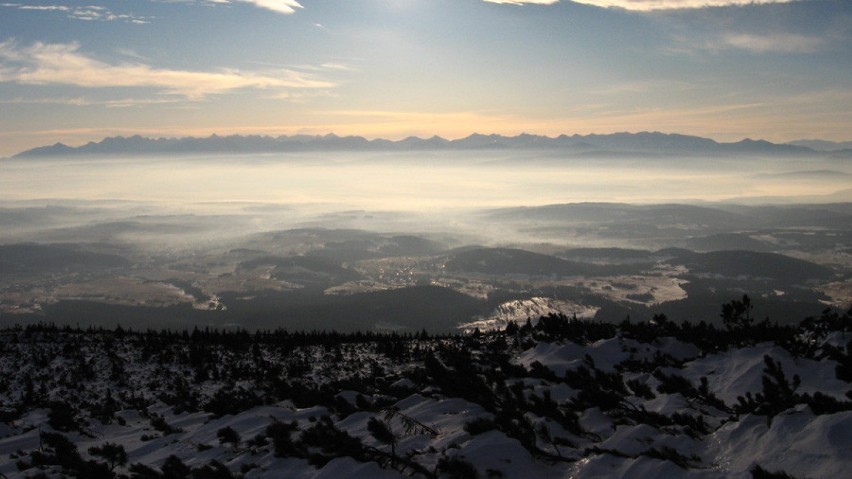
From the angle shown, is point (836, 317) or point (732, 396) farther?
point (836, 317)

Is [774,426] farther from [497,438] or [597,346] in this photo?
[597,346]

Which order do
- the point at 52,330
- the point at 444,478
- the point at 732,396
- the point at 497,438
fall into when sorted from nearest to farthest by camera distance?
the point at 444,478, the point at 497,438, the point at 732,396, the point at 52,330

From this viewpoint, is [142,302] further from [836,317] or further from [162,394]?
[836,317]

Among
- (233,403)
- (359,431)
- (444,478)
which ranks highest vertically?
(444,478)

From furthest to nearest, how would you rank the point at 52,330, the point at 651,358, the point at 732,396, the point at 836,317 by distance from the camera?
the point at 52,330 < the point at 651,358 < the point at 836,317 < the point at 732,396

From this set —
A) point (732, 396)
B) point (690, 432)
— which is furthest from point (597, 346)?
point (690, 432)

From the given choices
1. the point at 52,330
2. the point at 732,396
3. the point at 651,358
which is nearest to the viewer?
the point at 732,396

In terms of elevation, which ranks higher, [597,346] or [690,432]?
[690,432]

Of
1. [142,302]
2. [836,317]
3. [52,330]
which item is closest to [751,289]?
[836,317]

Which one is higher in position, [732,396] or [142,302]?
[732,396]
